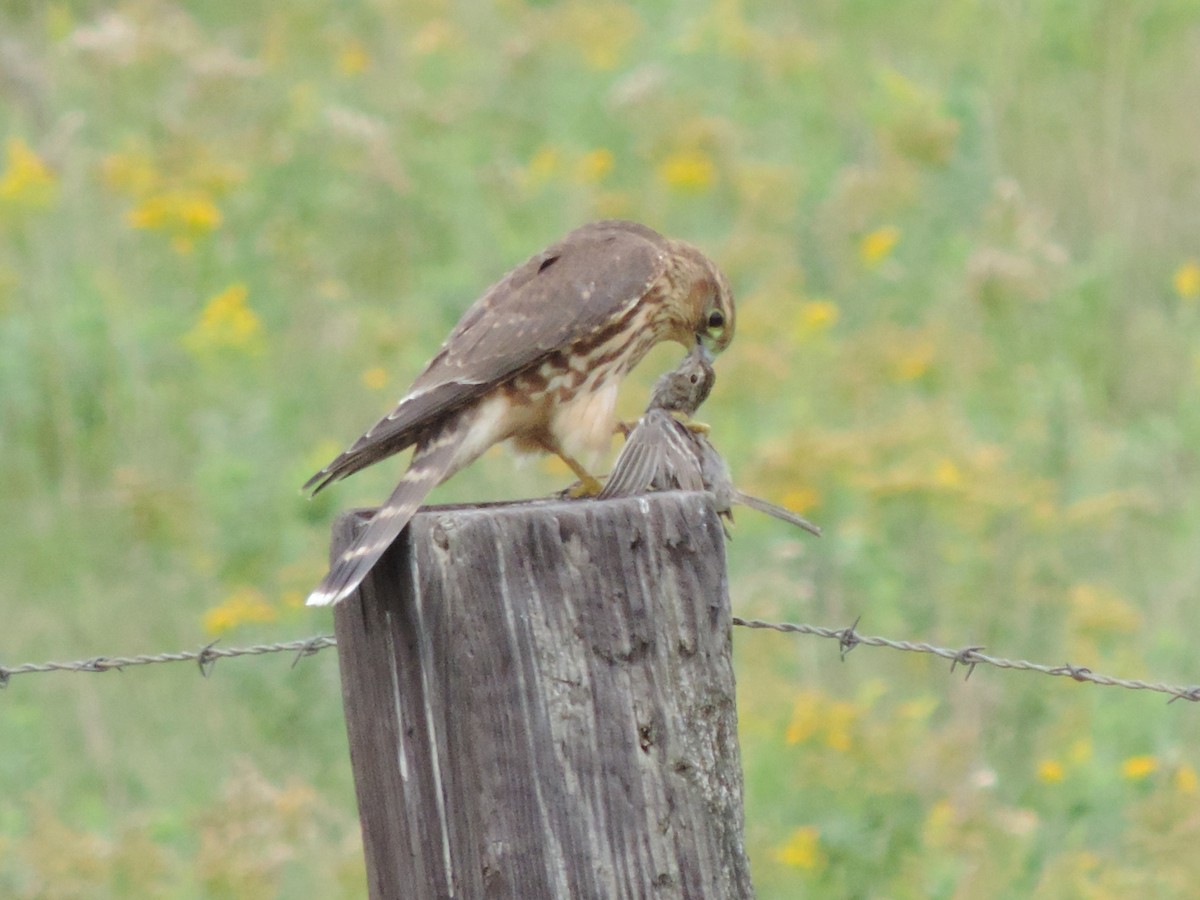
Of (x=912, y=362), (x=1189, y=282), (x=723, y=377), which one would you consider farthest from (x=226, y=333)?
(x=1189, y=282)

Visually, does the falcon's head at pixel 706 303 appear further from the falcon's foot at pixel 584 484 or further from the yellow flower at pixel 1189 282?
the yellow flower at pixel 1189 282

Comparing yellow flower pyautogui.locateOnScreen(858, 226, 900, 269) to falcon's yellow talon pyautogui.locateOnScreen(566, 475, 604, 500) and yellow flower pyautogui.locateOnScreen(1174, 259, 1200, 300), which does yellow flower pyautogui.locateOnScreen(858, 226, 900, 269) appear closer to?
yellow flower pyautogui.locateOnScreen(1174, 259, 1200, 300)

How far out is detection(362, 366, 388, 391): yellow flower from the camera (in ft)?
21.4

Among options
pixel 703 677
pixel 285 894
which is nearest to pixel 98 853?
pixel 285 894

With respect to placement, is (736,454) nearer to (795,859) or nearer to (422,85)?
(795,859)

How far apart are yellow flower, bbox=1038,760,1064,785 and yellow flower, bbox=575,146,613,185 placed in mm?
4075

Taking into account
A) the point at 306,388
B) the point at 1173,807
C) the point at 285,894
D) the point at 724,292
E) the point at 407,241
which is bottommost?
the point at 1173,807

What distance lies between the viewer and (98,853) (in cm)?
398

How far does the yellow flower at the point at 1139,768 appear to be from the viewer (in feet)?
14.6

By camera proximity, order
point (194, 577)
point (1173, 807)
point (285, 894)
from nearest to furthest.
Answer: point (1173, 807) → point (285, 894) → point (194, 577)

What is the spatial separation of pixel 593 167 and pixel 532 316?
421 cm

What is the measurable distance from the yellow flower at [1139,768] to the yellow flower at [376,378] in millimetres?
3097

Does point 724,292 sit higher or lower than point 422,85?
lower

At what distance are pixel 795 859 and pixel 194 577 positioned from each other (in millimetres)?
2985
